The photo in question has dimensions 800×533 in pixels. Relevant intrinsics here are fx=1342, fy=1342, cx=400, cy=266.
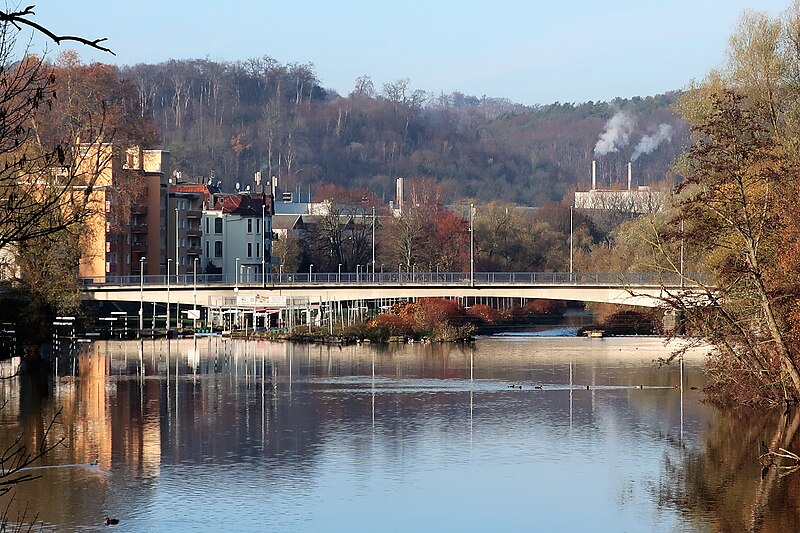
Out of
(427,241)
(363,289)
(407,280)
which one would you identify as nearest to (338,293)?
(363,289)

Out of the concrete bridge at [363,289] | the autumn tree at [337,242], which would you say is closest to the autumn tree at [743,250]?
the concrete bridge at [363,289]

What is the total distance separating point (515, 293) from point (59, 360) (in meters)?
28.0

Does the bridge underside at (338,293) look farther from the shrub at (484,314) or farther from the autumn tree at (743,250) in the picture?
the autumn tree at (743,250)

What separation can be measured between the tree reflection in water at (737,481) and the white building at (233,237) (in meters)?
78.5

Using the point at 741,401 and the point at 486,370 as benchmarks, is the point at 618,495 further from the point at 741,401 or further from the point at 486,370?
the point at 486,370

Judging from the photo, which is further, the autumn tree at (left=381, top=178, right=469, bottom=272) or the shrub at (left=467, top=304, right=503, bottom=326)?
the autumn tree at (left=381, top=178, right=469, bottom=272)

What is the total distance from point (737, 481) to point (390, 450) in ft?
28.8

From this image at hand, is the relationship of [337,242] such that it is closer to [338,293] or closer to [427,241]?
[427,241]

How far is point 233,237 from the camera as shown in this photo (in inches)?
4491

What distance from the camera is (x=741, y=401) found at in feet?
134

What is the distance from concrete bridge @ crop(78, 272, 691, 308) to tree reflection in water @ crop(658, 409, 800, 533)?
122ft

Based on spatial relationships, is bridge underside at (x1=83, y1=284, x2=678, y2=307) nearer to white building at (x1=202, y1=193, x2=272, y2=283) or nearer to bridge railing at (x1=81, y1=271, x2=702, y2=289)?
bridge railing at (x1=81, y1=271, x2=702, y2=289)

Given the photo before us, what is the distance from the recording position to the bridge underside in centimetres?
7706

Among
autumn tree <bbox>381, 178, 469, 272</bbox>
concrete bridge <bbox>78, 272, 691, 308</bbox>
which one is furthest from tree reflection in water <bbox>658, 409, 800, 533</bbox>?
autumn tree <bbox>381, 178, 469, 272</bbox>
